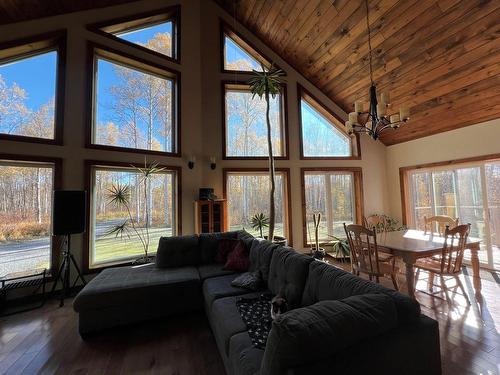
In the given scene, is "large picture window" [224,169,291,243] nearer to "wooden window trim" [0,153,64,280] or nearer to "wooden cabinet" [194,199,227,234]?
"wooden cabinet" [194,199,227,234]

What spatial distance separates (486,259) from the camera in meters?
4.24

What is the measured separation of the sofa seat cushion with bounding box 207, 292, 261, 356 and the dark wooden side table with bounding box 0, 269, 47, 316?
8.97 feet

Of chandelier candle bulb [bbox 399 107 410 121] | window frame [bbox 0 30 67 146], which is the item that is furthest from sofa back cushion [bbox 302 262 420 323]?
window frame [bbox 0 30 67 146]

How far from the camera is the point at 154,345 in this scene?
7.70 feet

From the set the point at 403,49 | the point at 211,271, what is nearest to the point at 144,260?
the point at 211,271

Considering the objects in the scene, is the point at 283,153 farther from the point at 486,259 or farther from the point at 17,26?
the point at 17,26

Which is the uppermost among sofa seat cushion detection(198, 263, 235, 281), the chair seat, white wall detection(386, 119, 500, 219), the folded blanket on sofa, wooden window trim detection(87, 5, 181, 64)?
wooden window trim detection(87, 5, 181, 64)

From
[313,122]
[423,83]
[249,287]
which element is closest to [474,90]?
[423,83]

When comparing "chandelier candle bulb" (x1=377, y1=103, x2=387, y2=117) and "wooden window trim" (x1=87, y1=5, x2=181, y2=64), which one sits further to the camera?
"wooden window trim" (x1=87, y1=5, x2=181, y2=64)

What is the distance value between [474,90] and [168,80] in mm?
5380

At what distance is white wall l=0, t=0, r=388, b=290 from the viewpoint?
12.4 feet

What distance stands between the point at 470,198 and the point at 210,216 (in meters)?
4.86

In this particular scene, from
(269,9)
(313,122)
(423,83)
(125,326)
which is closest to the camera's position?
(125,326)

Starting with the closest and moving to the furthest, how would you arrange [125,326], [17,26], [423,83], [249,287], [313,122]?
[249,287] < [125,326] < [17,26] < [423,83] < [313,122]
